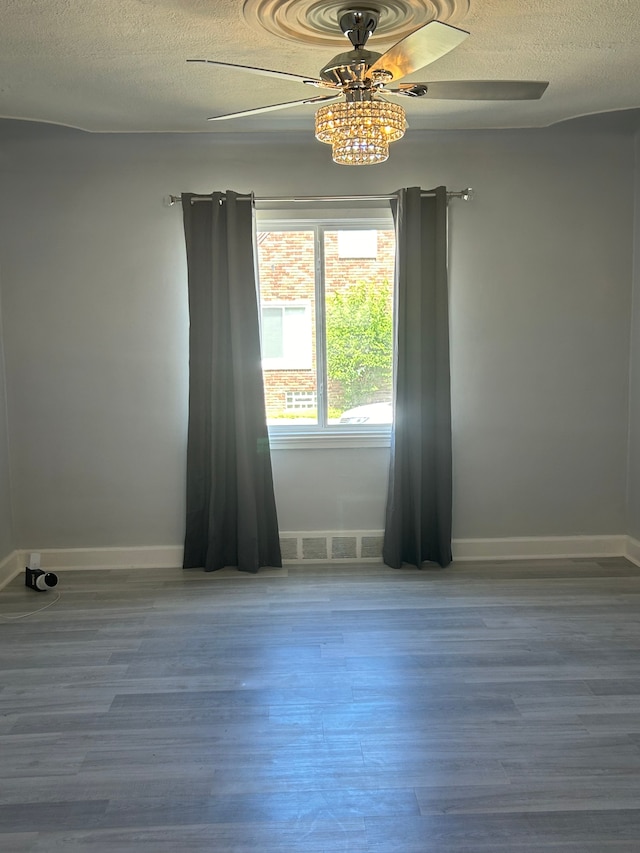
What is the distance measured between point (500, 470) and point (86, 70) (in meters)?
3.10

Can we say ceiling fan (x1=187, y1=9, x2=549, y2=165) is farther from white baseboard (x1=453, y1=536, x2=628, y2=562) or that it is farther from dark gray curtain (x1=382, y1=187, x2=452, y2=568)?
white baseboard (x1=453, y1=536, x2=628, y2=562)

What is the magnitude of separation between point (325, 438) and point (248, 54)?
221cm

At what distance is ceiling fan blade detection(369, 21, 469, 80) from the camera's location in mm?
1918

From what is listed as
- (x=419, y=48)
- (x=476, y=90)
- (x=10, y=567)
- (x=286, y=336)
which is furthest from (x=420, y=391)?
(x=10, y=567)

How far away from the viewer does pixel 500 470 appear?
4.42 m

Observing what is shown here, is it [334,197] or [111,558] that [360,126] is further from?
[111,558]

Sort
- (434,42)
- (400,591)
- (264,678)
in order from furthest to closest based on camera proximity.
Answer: (400,591) → (264,678) → (434,42)

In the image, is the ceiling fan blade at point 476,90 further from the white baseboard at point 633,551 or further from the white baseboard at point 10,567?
the white baseboard at point 10,567

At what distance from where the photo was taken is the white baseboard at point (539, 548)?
4.45m

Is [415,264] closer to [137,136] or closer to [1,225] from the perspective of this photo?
[137,136]

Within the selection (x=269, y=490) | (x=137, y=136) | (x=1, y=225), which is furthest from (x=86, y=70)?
(x=269, y=490)

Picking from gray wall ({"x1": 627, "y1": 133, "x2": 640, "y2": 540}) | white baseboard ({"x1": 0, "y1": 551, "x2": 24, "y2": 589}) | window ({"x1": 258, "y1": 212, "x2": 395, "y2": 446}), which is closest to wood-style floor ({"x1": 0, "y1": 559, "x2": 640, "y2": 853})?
white baseboard ({"x1": 0, "y1": 551, "x2": 24, "y2": 589})

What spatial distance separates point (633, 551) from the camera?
4.36m

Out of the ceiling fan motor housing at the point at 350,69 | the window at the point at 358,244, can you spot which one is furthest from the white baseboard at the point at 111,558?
the ceiling fan motor housing at the point at 350,69
